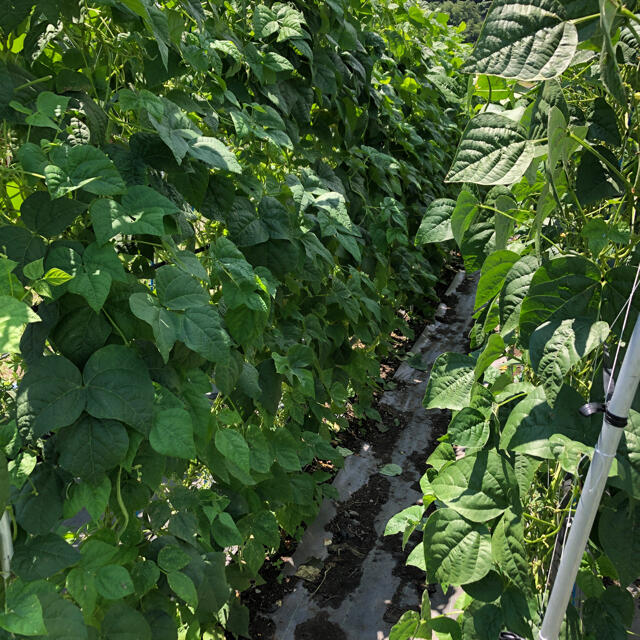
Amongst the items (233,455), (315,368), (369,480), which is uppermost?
(233,455)

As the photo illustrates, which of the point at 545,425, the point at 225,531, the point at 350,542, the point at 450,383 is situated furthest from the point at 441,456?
the point at 350,542

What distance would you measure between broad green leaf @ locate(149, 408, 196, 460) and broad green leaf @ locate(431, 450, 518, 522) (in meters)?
0.52

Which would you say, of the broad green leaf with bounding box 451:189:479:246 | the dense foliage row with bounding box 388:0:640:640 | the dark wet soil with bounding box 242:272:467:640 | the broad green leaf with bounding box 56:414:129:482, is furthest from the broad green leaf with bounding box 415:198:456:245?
the dark wet soil with bounding box 242:272:467:640

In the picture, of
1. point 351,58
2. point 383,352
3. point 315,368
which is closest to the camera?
point 315,368

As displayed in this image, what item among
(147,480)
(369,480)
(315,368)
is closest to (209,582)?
(147,480)

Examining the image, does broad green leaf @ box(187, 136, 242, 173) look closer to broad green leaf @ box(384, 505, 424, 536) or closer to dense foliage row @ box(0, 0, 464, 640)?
dense foliage row @ box(0, 0, 464, 640)

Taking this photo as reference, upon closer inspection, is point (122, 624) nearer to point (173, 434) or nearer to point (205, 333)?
point (173, 434)

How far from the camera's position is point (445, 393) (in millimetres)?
1446

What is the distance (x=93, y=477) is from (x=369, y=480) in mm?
2161

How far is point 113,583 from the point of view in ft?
3.82

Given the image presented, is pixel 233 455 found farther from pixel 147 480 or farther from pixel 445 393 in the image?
pixel 445 393

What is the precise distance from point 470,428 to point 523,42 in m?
0.78

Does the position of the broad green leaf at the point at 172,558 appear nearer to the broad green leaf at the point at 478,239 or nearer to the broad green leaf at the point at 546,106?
the broad green leaf at the point at 478,239

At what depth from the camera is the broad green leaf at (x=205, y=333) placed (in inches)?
47.7
